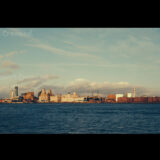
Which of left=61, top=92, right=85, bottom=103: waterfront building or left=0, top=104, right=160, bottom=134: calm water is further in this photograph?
left=61, top=92, right=85, bottom=103: waterfront building

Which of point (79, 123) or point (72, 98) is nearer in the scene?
point (79, 123)

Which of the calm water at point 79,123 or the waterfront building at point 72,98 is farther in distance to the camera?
the waterfront building at point 72,98
